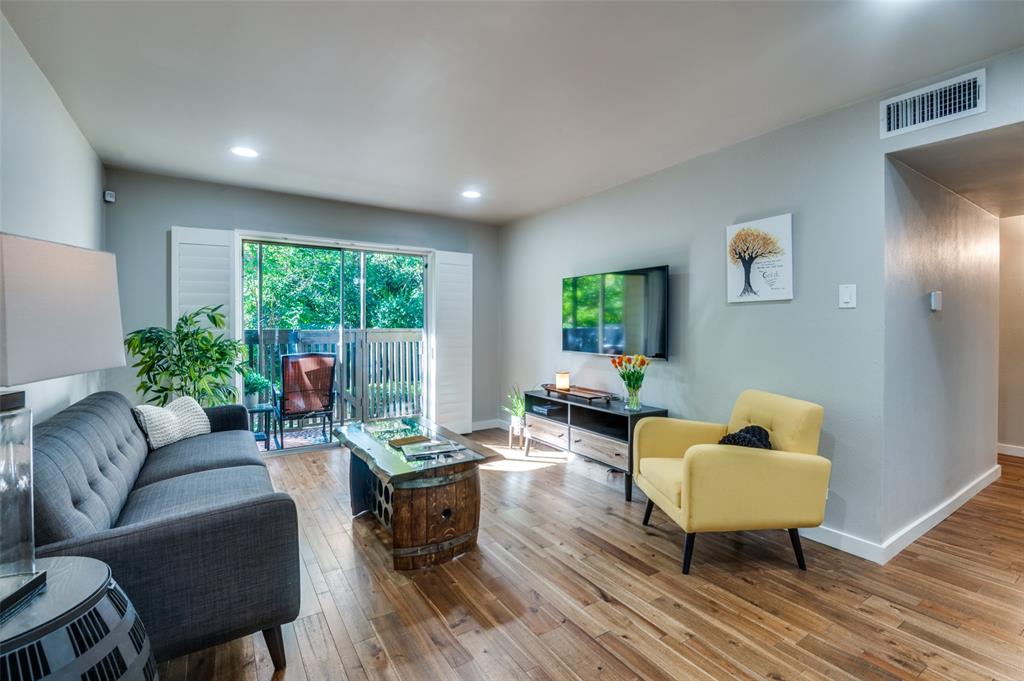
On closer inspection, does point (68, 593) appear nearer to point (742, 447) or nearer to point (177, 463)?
point (177, 463)

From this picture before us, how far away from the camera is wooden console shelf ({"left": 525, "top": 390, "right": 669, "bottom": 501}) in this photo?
331cm

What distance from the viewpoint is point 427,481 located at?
2.32 m

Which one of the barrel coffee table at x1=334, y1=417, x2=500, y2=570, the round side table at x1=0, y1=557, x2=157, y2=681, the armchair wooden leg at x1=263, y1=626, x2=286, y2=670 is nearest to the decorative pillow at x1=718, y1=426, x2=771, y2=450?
the barrel coffee table at x1=334, y1=417, x2=500, y2=570

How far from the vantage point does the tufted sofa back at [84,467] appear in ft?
4.39

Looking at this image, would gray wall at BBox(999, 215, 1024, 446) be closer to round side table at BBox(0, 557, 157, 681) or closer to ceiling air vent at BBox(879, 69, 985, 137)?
ceiling air vent at BBox(879, 69, 985, 137)

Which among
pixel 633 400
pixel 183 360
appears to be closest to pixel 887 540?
pixel 633 400

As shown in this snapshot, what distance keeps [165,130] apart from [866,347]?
4.28 meters

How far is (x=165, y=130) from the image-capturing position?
115 inches

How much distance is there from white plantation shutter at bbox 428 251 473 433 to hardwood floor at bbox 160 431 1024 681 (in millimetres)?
2266

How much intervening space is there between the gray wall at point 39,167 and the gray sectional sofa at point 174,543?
589 millimetres

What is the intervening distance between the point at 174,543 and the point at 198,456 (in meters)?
1.24

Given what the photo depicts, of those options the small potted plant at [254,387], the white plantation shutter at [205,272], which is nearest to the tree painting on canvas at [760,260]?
the white plantation shutter at [205,272]

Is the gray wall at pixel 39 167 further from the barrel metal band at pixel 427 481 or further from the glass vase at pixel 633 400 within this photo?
the glass vase at pixel 633 400

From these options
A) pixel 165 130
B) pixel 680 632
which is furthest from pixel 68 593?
pixel 165 130
